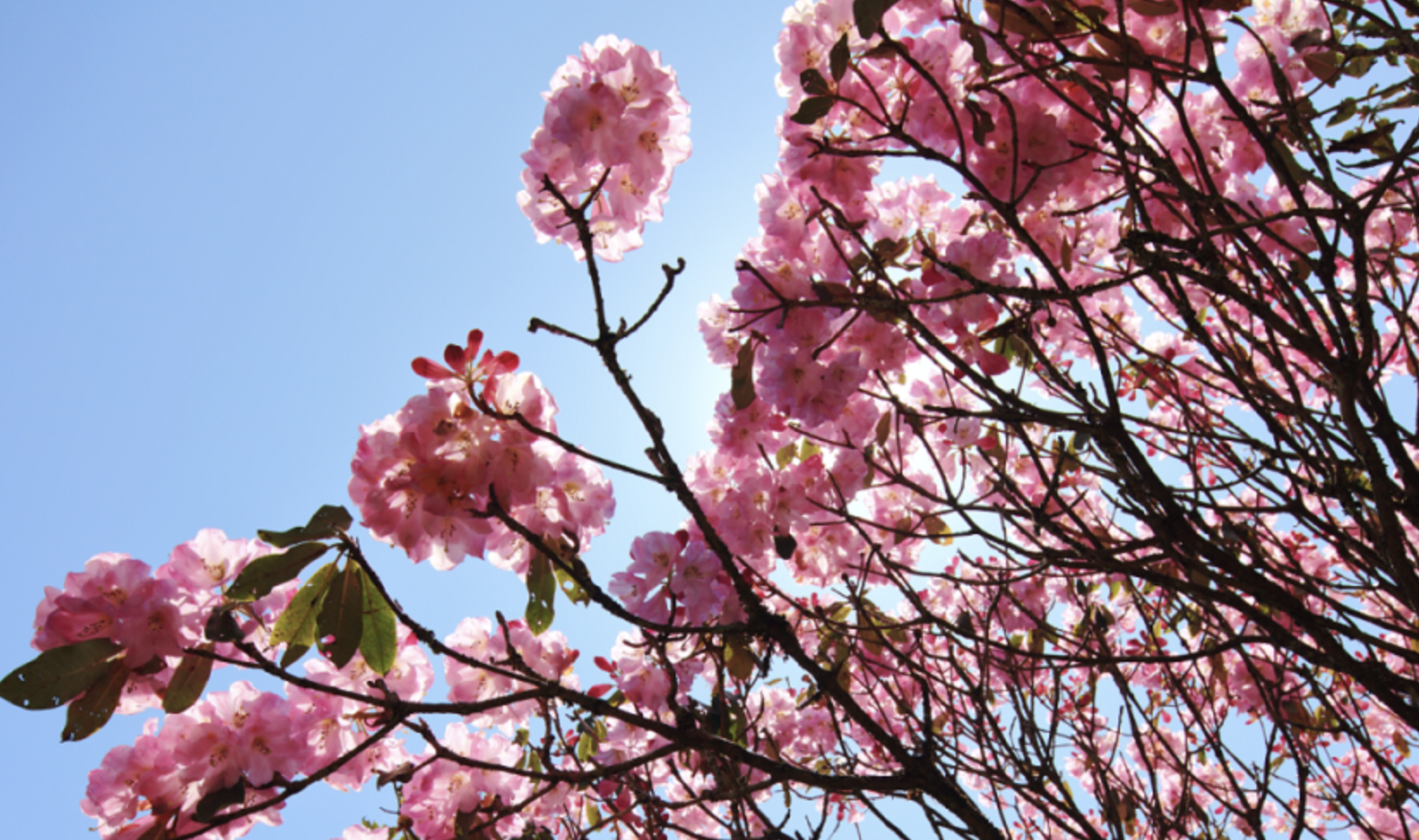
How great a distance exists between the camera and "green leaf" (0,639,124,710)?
1215mm

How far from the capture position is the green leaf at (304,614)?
1444 mm

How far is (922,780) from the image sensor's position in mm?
1385

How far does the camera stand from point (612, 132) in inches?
62.4

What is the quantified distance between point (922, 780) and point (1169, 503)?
2.16 ft

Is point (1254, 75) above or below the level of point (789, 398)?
above

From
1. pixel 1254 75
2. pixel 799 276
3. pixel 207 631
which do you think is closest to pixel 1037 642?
pixel 799 276

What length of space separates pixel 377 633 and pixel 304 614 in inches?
5.4

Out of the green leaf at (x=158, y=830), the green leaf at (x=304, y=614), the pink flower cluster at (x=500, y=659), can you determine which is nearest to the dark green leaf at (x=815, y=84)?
the green leaf at (x=304, y=614)

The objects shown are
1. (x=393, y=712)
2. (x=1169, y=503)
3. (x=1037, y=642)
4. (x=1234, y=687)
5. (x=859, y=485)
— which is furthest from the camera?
(x=1234, y=687)

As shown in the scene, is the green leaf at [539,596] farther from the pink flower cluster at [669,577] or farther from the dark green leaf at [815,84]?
the dark green leaf at [815,84]

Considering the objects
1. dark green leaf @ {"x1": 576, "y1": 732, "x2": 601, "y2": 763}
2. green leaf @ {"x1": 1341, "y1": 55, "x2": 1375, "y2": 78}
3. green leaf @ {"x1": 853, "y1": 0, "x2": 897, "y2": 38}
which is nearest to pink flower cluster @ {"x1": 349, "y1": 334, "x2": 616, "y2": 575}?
green leaf @ {"x1": 853, "y1": 0, "x2": 897, "y2": 38}

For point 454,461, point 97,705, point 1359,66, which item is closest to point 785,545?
point 454,461

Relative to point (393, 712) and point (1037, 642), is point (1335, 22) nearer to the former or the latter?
point (1037, 642)

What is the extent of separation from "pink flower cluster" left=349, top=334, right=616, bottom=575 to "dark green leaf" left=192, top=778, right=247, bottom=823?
52 centimetres
